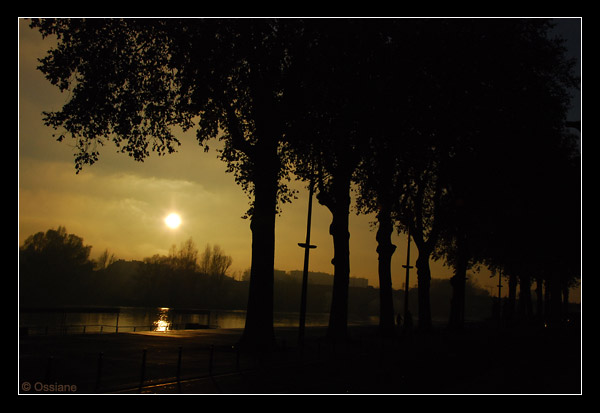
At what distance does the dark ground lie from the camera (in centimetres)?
1517

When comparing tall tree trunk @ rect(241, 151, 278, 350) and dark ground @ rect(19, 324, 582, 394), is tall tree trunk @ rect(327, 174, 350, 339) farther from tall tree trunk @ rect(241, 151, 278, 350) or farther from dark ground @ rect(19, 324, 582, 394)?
tall tree trunk @ rect(241, 151, 278, 350)

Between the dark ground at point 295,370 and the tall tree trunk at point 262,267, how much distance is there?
2.84ft

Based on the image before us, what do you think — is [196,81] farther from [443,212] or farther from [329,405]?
[443,212]

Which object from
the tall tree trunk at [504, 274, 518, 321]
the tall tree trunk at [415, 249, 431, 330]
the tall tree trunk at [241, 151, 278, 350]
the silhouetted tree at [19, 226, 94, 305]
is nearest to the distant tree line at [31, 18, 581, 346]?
the tall tree trunk at [241, 151, 278, 350]

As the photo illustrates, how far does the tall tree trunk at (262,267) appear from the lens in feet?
80.2

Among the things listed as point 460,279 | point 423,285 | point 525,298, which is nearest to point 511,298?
point 525,298

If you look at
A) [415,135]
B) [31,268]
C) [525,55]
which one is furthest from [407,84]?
[31,268]

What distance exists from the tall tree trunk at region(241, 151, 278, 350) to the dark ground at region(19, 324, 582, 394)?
0.86 meters

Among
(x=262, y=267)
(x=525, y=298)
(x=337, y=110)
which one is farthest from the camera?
(x=525, y=298)

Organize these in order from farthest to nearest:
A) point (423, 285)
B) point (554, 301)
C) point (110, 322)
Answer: point (110, 322) → point (554, 301) → point (423, 285)

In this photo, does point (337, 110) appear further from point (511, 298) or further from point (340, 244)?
point (511, 298)

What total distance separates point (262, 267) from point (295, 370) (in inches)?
234

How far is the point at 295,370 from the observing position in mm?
19859

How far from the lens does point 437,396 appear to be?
14109 mm
